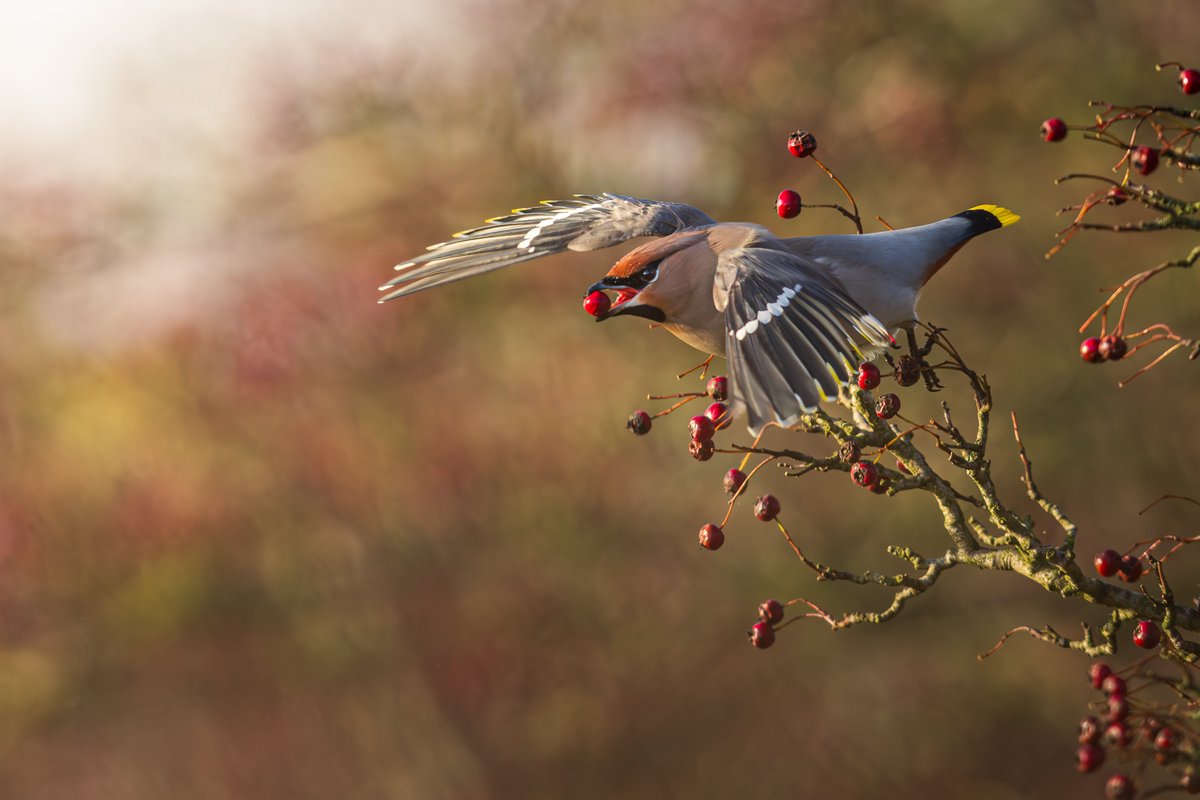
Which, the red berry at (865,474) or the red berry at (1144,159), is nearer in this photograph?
the red berry at (1144,159)

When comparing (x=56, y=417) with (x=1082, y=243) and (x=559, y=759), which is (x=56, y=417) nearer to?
(x=559, y=759)

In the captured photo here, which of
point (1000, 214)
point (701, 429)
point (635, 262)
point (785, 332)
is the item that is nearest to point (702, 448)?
point (701, 429)

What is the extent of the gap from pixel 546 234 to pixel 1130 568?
0.88 metres

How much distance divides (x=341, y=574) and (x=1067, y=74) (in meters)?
2.49

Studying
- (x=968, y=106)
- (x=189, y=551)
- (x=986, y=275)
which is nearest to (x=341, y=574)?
(x=189, y=551)

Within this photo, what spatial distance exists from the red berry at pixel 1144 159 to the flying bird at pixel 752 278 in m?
0.30

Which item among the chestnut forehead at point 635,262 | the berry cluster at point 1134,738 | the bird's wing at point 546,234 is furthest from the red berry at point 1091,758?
the bird's wing at point 546,234

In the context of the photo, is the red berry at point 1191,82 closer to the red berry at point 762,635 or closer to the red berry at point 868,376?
the red berry at point 868,376

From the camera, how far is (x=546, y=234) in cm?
170

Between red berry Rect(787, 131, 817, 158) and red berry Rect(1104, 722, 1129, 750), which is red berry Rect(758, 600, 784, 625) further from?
red berry Rect(787, 131, 817, 158)

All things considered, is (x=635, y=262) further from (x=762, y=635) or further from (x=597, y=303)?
(x=762, y=635)

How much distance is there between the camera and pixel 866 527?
3379 millimetres

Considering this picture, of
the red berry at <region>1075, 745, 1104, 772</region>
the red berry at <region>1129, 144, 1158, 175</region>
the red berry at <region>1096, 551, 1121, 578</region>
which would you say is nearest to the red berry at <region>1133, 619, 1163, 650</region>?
the red berry at <region>1096, 551, 1121, 578</region>

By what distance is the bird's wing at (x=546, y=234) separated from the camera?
166 cm
